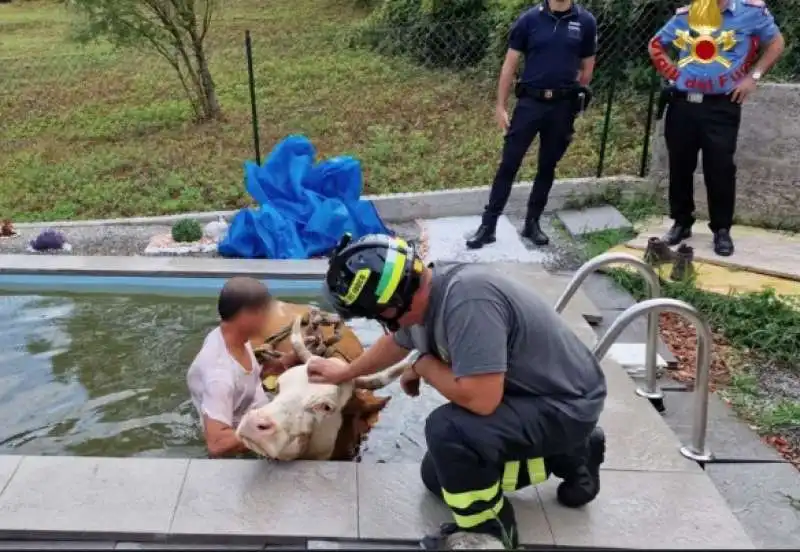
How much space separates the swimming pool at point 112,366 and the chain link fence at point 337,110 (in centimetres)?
255

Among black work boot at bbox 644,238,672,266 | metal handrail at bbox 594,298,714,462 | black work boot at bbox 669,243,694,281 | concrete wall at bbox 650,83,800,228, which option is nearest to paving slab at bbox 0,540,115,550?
metal handrail at bbox 594,298,714,462

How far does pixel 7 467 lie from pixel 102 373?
1.36 m

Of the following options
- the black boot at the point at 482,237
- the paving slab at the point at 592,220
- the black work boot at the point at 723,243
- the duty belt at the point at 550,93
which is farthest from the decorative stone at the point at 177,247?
the black work boot at the point at 723,243

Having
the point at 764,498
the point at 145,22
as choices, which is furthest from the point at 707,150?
the point at 145,22

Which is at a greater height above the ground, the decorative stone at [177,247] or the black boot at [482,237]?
the black boot at [482,237]

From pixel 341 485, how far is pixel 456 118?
27.1ft

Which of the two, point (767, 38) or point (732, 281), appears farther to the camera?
point (767, 38)

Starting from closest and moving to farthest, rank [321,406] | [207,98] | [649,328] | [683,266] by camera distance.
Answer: [321,406]
[649,328]
[683,266]
[207,98]

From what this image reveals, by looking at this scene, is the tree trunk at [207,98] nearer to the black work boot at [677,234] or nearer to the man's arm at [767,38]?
the black work boot at [677,234]

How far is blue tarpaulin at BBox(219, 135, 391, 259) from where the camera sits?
6.77 m

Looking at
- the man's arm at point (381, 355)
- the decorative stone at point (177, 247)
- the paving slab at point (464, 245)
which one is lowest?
the paving slab at point (464, 245)

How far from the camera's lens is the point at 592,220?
747 centimetres

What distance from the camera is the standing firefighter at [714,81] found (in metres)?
6.13

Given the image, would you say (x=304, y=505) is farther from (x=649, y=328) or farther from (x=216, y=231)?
(x=216, y=231)
